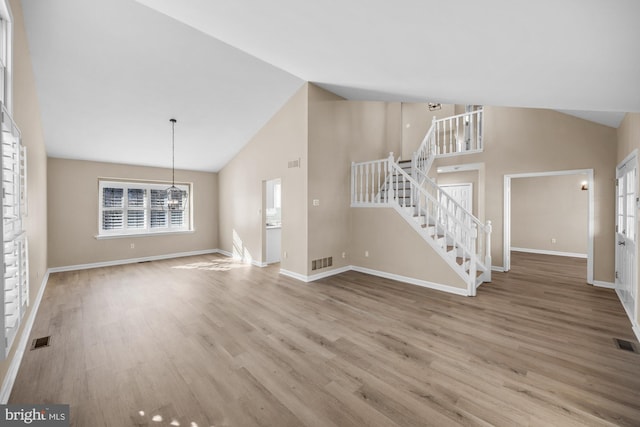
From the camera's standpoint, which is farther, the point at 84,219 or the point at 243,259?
the point at 243,259

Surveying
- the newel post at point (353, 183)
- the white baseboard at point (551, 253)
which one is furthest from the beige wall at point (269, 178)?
the white baseboard at point (551, 253)

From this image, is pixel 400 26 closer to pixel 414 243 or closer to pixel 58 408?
pixel 414 243

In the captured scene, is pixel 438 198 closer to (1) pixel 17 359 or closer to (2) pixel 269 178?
(2) pixel 269 178

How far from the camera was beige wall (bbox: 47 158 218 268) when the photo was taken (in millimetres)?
5418

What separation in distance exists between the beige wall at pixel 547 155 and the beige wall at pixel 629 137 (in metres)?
0.32

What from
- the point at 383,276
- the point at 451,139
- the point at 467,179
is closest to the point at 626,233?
the point at 383,276

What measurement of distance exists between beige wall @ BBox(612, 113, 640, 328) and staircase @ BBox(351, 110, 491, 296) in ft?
6.12

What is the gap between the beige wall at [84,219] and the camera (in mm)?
5418

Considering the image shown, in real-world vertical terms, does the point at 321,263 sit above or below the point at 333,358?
above

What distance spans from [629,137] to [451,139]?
10.6 feet

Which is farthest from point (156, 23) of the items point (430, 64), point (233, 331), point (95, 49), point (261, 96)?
point (233, 331)

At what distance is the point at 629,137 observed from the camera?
3.44 m

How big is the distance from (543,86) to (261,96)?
13.2 ft

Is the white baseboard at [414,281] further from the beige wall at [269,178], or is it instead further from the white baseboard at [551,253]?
the white baseboard at [551,253]
